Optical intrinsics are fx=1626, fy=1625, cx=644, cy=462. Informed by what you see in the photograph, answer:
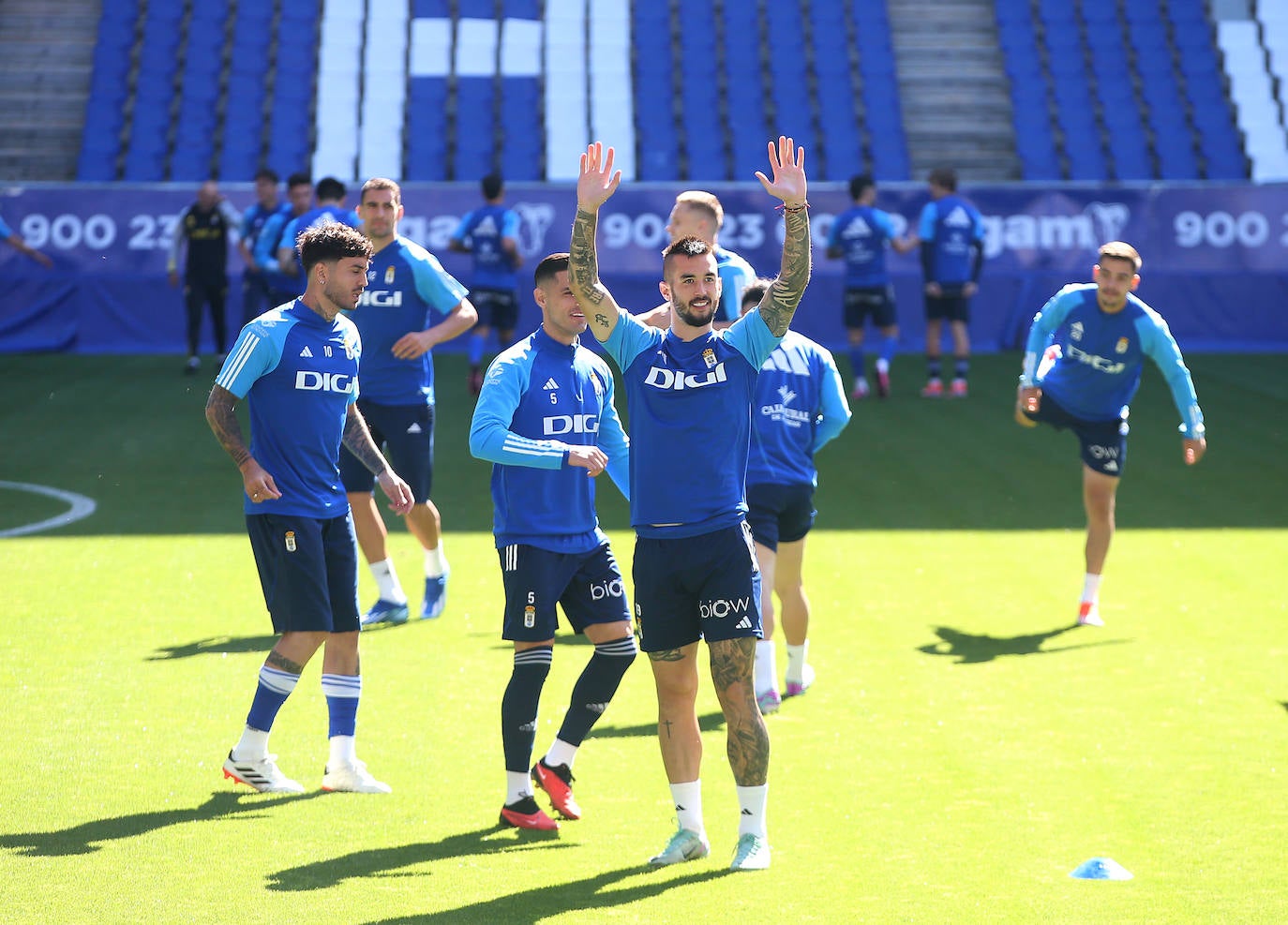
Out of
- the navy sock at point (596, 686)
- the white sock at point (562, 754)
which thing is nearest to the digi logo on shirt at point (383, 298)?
the navy sock at point (596, 686)

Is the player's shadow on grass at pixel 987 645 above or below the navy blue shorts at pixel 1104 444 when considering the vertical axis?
below

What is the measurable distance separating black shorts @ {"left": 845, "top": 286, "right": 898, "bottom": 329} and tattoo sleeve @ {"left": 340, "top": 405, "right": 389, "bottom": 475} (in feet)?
36.7

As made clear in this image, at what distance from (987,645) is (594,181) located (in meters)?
4.73

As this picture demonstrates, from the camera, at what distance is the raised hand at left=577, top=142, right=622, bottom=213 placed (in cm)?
549

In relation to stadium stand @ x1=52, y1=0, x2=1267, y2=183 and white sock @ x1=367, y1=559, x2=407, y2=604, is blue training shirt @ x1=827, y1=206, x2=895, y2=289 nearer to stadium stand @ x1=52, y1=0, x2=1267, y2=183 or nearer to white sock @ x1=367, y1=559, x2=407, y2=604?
stadium stand @ x1=52, y1=0, x2=1267, y2=183

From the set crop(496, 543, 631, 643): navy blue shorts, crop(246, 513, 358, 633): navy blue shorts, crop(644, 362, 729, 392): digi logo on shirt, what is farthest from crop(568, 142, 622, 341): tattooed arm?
crop(246, 513, 358, 633): navy blue shorts

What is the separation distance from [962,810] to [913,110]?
21.6m

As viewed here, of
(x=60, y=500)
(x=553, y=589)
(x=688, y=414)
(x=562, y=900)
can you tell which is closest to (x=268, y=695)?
(x=553, y=589)

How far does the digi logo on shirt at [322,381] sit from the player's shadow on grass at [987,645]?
12.8 feet

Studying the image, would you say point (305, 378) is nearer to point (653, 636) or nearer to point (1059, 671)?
point (653, 636)

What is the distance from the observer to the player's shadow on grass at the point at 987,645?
29.6 ft

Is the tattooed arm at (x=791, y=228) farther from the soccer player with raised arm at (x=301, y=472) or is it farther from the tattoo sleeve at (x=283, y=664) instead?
the tattoo sleeve at (x=283, y=664)

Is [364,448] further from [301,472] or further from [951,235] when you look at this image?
[951,235]

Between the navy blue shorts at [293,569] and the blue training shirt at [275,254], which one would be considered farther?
the blue training shirt at [275,254]
